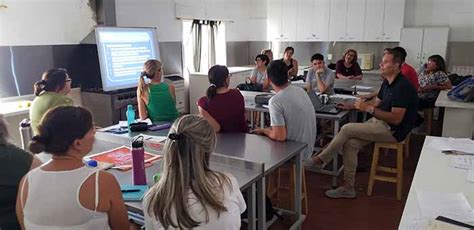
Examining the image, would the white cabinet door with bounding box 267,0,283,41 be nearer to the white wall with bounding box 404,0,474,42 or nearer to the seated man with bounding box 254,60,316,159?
the white wall with bounding box 404,0,474,42

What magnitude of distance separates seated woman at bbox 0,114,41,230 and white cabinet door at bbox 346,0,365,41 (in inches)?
268

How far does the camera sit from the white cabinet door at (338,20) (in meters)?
7.48

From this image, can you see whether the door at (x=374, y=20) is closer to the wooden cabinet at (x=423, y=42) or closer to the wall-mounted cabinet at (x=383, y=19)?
the wall-mounted cabinet at (x=383, y=19)

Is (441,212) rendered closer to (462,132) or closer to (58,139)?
(58,139)

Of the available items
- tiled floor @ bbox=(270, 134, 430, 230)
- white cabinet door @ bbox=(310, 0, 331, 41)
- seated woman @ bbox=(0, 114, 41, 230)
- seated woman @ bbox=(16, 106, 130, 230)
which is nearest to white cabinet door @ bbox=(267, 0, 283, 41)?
white cabinet door @ bbox=(310, 0, 331, 41)

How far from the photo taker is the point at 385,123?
3.46m

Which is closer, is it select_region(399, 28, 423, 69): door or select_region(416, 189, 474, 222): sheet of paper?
select_region(416, 189, 474, 222): sheet of paper

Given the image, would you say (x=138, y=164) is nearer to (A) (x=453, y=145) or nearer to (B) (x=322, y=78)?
(A) (x=453, y=145)

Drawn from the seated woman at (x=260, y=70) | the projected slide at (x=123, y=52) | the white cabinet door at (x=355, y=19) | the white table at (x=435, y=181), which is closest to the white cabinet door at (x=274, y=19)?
the white cabinet door at (x=355, y=19)

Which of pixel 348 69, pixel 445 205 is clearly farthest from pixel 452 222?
pixel 348 69

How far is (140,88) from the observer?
3.38 m

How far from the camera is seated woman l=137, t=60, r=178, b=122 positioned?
3273 mm

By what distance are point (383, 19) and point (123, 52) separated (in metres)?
4.90

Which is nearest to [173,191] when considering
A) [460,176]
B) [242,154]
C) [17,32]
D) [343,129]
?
[242,154]
